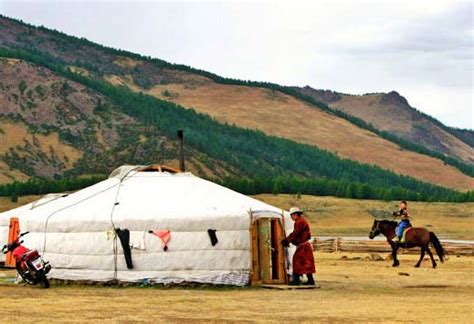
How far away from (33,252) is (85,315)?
199 inches

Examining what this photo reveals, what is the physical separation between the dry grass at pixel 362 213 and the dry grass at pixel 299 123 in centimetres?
6407

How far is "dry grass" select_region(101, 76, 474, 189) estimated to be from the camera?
140625 mm

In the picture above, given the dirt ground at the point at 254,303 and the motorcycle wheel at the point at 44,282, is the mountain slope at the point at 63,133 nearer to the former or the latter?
the motorcycle wheel at the point at 44,282

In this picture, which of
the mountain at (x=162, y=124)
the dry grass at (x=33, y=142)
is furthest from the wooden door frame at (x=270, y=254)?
the dry grass at (x=33, y=142)

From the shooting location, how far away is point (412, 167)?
465 feet

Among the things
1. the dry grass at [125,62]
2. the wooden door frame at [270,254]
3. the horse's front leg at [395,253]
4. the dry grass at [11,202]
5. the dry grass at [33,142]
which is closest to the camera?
the wooden door frame at [270,254]

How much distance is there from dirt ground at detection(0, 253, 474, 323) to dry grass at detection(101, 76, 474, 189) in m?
116

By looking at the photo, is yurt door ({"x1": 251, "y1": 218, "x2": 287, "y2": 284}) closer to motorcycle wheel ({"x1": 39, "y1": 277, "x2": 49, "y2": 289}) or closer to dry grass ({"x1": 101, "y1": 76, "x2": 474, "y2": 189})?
motorcycle wheel ({"x1": 39, "y1": 277, "x2": 49, "y2": 289})

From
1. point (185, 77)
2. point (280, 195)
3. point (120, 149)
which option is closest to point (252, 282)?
point (280, 195)

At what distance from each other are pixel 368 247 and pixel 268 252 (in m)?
15.2

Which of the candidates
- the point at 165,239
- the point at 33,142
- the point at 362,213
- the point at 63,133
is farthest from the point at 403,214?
the point at 63,133

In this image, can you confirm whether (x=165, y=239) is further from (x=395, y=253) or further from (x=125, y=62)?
(x=125, y=62)

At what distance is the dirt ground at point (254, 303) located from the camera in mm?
15781

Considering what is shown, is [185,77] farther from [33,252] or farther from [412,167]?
[33,252]
